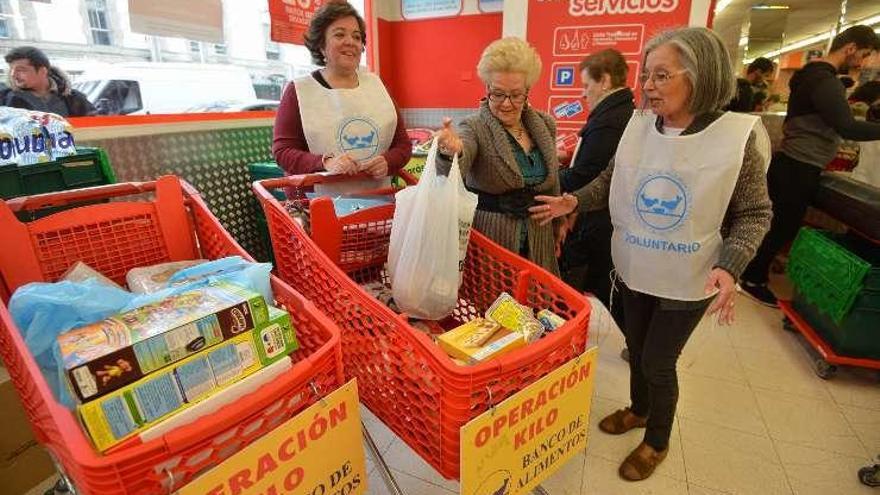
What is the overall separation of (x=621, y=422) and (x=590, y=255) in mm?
826

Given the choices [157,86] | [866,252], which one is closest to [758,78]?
[866,252]

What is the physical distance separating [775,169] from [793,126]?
0.30 m

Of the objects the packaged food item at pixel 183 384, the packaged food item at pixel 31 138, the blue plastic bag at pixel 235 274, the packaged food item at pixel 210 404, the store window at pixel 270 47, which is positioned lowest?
the packaged food item at pixel 210 404

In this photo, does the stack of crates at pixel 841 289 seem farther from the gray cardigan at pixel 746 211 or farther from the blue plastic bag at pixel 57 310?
the blue plastic bag at pixel 57 310

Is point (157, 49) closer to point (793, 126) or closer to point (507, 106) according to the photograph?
point (507, 106)

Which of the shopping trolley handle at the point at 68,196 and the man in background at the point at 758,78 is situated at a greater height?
the man in background at the point at 758,78

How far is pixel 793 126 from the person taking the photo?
2.90 m

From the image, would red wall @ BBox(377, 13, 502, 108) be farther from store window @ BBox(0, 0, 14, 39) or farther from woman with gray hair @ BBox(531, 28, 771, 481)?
woman with gray hair @ BBox(531, 28, 771, 481)

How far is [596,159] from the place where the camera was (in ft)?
6.73

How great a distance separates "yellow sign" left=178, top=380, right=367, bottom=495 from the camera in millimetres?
686

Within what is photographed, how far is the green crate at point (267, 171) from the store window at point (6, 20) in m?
1.05

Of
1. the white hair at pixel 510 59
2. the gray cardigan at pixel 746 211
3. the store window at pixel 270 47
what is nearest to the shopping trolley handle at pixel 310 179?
the white hair at pixel 510 59

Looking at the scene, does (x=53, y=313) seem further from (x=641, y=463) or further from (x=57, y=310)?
(x=641, y=463)

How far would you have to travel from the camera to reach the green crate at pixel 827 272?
2123 mm
